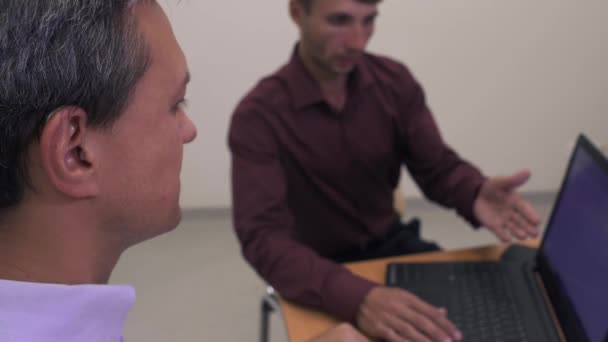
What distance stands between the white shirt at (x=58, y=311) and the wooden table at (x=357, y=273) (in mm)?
397

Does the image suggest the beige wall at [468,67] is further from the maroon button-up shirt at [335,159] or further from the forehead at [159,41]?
the forehead at [159,41]

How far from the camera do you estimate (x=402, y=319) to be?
839 millimetres

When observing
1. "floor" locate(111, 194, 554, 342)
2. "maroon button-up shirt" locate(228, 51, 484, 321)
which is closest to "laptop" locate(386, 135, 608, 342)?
"maroon button-up shirt" locate(228, 51, 484, 321)

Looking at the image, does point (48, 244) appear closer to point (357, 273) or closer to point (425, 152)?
point (357, 273)

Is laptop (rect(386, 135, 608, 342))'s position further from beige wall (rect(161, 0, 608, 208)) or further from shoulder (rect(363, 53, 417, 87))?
beige wall (rect(161, 0, 608, 208))

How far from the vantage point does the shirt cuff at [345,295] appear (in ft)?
2.98

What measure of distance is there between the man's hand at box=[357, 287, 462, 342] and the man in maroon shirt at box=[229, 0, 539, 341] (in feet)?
0.52

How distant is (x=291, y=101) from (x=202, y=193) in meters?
1.38

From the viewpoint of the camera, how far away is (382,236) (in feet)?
4.48

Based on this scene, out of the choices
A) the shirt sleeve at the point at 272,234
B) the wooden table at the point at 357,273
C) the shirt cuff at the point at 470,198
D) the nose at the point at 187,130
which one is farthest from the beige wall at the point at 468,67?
the nose at the point at 187,130

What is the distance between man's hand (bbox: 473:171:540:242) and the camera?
3.47 feet

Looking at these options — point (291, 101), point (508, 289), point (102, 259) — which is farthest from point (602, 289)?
point (291, 101)

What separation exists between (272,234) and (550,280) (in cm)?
53

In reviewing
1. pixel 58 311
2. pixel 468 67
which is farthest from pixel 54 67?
pixel 468 67
